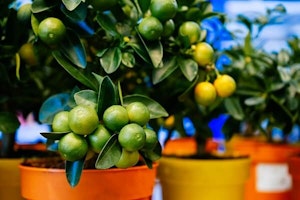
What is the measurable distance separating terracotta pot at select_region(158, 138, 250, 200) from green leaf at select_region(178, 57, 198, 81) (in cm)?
28

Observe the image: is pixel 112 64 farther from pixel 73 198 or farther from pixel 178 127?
pixel 178 127

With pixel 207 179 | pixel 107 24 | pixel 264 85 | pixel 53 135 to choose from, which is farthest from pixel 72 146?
pixel 264 85

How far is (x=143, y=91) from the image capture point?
32.3 inches

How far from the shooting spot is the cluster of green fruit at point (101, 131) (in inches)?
19.6

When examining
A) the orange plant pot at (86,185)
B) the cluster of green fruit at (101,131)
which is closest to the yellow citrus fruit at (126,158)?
the cluster of green fruit at (101,131)

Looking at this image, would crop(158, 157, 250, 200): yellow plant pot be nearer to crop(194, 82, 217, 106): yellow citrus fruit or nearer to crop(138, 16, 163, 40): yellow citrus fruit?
crop(194, 82, 217, 106): yellow citrus fruit

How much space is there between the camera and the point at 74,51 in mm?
645

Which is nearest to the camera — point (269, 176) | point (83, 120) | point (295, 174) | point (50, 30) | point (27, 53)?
point (83, 120)

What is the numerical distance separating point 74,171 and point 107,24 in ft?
0.80

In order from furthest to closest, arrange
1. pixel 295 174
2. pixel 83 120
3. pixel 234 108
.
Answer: pixel 295 174 → pixel 234 108 → pixel 83 120

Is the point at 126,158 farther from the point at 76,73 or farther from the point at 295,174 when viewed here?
the point at 295,174

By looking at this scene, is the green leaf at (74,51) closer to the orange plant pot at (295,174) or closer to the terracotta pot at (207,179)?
the terracotta pot at (207,179)

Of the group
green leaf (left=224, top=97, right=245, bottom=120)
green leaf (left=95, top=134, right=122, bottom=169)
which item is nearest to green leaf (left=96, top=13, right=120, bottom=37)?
green leaf (left=95, top=134, right=122, bottom=169)

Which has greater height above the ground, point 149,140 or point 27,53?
point 27,53
